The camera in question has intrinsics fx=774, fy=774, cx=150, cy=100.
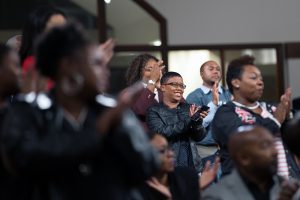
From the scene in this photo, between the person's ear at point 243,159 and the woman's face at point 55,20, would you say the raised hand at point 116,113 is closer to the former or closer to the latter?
the woman's face at point 55,20

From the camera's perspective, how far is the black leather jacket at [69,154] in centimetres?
276

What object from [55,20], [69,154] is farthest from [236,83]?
[69,154]

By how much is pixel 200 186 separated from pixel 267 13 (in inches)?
240

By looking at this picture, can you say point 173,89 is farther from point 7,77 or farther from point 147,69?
point 7,77

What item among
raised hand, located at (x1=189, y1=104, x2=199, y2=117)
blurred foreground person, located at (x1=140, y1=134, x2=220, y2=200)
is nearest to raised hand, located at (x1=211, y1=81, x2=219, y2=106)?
raised hand, located at (x1=189, y1=104, x2=199, y2=117)

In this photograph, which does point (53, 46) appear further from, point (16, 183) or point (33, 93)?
point (16, 183)

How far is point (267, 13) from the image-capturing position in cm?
1026

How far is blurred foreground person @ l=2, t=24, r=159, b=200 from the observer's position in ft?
9.08

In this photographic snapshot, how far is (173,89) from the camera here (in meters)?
6.28

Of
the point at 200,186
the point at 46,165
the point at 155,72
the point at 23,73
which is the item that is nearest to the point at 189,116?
the point at 155,72

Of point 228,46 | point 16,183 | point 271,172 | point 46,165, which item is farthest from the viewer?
point 228,46

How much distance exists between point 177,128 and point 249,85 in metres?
1.04

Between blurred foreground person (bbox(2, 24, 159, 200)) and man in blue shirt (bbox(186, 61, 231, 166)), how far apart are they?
11.4 ft

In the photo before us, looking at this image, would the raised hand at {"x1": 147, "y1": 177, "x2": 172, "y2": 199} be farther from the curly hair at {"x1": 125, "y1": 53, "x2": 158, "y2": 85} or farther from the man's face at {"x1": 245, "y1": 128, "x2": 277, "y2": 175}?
the curly hair at {"x1": 125, "y1": 53, "x2": 158, "y2": 85}
